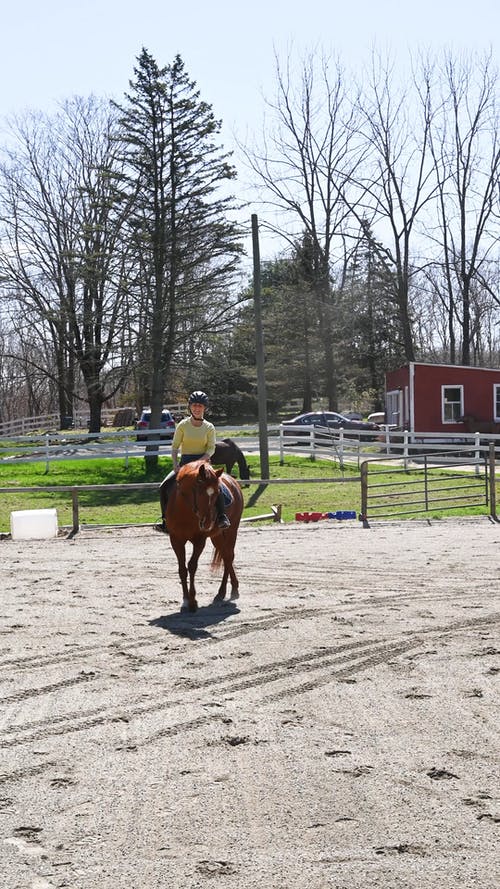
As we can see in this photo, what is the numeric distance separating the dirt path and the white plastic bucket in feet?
22.0

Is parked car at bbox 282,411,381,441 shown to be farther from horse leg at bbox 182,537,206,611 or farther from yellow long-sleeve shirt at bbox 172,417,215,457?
horse leg at bbox 182,537,206,611

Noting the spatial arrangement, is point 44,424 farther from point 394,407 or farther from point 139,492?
point 139,492

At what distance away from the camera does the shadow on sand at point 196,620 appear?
9.80m

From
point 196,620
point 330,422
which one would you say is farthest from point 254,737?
point 330,422

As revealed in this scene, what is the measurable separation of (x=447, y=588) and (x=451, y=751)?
20.2ft

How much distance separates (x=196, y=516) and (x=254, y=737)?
163 inches

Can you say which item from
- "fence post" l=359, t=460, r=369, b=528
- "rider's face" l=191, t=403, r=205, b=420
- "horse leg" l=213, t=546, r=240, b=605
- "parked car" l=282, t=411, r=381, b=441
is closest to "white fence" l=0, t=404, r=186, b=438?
"parked car" l=282, t=411, r=381, b=441

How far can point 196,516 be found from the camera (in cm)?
1041

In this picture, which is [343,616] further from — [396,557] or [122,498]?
[122,498]

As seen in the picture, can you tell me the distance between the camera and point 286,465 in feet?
109

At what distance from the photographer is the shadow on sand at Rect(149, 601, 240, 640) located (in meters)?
9.80

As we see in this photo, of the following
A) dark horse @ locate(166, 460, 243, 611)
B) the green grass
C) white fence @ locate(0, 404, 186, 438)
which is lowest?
the green grass

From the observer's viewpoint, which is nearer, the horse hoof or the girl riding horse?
the girl riding horse

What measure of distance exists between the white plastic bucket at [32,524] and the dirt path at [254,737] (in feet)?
22.0
